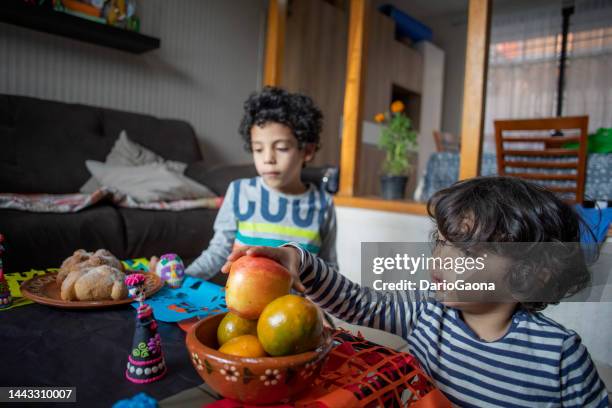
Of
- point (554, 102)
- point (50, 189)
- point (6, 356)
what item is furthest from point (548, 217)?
point (554, 102)

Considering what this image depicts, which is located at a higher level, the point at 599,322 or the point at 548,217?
the point at 548,217

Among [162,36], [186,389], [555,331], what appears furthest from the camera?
[162,36]

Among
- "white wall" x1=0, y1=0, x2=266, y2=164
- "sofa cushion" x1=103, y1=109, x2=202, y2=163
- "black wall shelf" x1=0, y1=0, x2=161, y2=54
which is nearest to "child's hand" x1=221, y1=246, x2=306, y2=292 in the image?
"sofa cushion" x1=103, y1=109, x2=202, y2=163

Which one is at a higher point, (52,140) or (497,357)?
(52,140)

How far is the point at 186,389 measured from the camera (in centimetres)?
48

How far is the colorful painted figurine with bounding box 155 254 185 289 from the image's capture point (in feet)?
3.03

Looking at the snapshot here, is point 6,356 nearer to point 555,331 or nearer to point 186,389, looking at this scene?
point 186,389

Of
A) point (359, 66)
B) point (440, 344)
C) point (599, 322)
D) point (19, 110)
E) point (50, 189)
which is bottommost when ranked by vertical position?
point (599, 322)

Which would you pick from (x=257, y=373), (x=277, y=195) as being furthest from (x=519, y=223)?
(x=277, y=195)

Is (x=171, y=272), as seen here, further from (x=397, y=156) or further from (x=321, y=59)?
(x=321, y=59)

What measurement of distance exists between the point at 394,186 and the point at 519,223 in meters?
1.90

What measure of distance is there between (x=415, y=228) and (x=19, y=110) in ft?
7.11

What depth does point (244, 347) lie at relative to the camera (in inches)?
17.0

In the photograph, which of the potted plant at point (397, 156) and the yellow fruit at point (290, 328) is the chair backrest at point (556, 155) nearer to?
the potted plant at point (397, 156)
